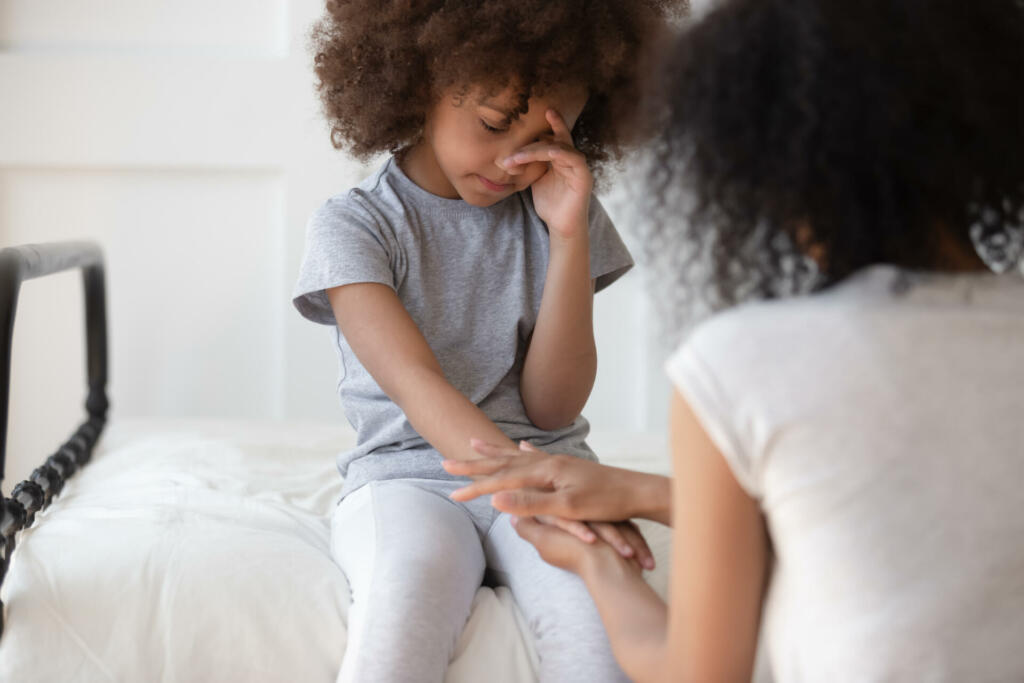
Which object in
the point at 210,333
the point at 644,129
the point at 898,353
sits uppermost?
the point at 644,129

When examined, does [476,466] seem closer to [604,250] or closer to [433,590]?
[433,590]

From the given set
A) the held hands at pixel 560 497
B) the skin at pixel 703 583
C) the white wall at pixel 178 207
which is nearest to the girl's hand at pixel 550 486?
the held hands at pixel 560 497

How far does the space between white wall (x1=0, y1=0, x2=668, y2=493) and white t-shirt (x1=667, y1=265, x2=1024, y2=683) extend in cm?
134

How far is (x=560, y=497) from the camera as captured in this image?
859mm

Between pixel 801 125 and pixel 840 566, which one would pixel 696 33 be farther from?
pixel 840 566

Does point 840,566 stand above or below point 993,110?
below

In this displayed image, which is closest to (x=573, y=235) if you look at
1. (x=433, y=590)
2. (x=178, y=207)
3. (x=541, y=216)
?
(x=541, y=216)

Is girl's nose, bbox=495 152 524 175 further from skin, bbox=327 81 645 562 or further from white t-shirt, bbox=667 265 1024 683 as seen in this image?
white t-shirt, bbox=667 265 1024 683

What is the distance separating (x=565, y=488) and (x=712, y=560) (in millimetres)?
287

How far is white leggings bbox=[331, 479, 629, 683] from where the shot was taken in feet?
2.56

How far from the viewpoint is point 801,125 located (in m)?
0.56

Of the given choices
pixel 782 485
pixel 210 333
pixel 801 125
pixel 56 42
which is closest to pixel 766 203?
pixel 801 125

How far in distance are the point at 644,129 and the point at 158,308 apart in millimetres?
1486

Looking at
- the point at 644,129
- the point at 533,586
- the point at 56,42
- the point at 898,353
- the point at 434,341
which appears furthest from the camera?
the point at 56,42
